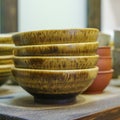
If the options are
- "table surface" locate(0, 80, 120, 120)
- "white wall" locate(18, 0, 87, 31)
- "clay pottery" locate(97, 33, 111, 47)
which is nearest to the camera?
"table surface" locate(0, 80, 120, 120)

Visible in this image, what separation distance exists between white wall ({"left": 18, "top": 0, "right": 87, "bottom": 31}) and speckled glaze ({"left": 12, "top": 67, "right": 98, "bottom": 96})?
73 cm

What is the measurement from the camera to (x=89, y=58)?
1.86 feet

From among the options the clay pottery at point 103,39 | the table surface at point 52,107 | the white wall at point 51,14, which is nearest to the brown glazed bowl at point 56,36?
the table surface at point 52,107

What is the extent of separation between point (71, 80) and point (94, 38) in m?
0.10

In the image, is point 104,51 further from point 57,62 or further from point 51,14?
point 51,14

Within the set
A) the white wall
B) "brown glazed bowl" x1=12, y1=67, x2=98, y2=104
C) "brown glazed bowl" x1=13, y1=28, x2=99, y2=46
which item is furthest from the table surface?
the white wall

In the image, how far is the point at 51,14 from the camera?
1.41 m

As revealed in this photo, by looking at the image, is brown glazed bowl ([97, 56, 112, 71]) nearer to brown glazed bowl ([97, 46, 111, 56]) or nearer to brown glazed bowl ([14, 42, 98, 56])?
brown glazed bowl ([97, 46, 111, 56])

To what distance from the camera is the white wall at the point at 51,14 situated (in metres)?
1.29

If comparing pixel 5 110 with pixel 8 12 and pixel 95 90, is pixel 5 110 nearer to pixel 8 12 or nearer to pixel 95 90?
pixel 95 90

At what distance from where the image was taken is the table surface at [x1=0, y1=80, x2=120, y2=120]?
485 millimetres

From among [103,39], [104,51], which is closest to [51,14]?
[103,39]

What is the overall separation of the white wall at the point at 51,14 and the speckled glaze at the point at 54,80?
0.73 metres

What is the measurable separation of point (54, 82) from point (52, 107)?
0.16ft
